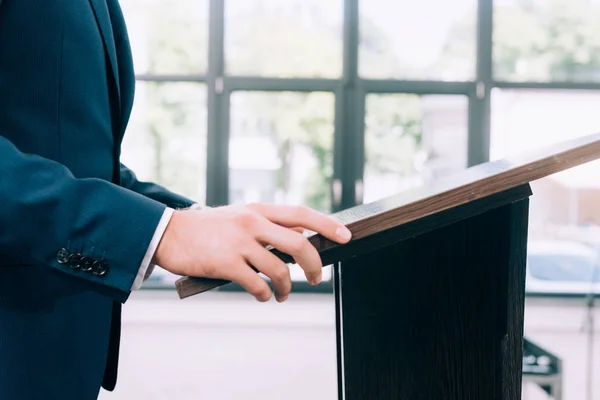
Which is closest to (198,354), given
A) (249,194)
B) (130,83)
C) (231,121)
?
(249,194)

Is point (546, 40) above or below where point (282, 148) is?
above

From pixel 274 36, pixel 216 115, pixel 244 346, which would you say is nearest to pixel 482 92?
pixel 274 36

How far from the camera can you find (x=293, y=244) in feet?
1.61

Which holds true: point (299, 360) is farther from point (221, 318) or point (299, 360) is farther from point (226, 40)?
point (226, 40)

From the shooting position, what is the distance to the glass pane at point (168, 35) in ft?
11.9

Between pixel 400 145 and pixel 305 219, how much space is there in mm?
3254

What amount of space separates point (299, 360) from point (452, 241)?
10.3ft

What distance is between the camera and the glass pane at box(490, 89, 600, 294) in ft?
12.1

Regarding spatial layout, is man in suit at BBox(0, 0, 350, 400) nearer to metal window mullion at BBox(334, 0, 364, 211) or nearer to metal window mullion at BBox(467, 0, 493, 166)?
metal window mullion at BBox(334, 0, 364, 211)

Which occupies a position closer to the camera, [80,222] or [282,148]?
[80,222]

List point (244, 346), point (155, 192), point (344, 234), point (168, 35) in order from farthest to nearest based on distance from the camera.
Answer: point (168, 35) → point (244, 346) → point (155, 192) → point (344, 234)

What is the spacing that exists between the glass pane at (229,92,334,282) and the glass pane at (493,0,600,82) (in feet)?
3.83

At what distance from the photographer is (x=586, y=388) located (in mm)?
3562

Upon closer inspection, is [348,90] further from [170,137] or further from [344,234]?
[344,234]
